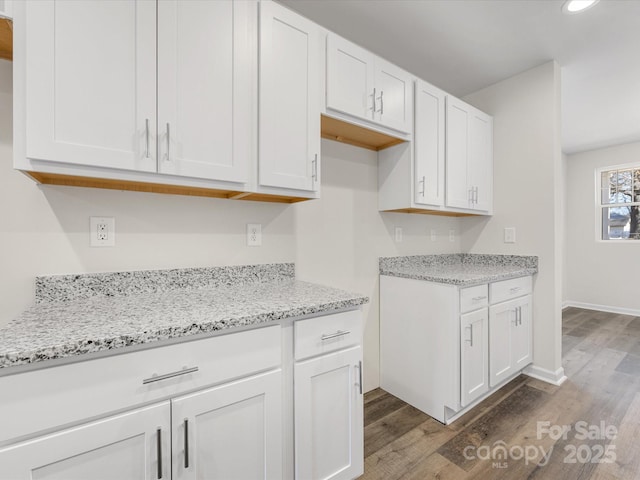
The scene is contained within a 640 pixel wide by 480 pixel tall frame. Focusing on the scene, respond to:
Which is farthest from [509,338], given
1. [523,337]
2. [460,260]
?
[460,260]

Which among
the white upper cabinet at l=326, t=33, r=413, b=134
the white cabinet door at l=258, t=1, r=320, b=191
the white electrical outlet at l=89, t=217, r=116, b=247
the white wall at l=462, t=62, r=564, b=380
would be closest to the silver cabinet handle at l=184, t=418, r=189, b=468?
the white electrical outlet at l=89, t=217, r=116, b=247

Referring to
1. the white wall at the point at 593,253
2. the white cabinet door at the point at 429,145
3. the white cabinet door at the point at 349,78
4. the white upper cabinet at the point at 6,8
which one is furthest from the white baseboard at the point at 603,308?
the white upper cabinet at the point at 6,8

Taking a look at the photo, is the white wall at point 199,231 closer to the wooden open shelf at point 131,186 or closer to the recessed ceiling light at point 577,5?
the wooden open shelf at point 131,186

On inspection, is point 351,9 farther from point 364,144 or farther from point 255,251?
point 255,251

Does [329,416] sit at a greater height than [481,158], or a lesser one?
lesser

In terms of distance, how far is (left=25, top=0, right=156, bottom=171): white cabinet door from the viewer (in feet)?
3.09

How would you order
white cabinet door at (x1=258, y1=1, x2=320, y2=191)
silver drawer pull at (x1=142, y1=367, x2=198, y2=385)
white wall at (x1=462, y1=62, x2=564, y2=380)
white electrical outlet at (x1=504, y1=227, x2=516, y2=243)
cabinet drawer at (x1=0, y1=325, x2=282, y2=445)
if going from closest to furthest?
cabinet drawer at (x1=0, y1=325, x2=282, y2=445) < silver drawer pull at (x1=142, y1=367, x2=198, y2=385) < white cabinet door at (x1=258, y1=1, x2=320, y2=191) < white wall at (x1=462, y1=62, x2=564, y2=380) < white electrical outlet at (x1=504, y1=227, x2=516, y2=243)

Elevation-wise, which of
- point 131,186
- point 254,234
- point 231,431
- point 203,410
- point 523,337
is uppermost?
point 131,186

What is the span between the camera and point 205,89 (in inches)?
48.0

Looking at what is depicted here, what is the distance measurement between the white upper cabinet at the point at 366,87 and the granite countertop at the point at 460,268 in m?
0.97

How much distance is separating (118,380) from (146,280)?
2.02 feet

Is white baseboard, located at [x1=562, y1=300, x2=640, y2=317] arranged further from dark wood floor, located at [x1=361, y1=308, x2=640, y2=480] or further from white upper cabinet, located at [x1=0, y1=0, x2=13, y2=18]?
white upper cabinet, located at [x1=0, y1=0, x2=13, y2=18]

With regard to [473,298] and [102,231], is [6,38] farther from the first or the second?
[473,298]

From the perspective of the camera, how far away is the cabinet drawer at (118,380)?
0.73 metres
